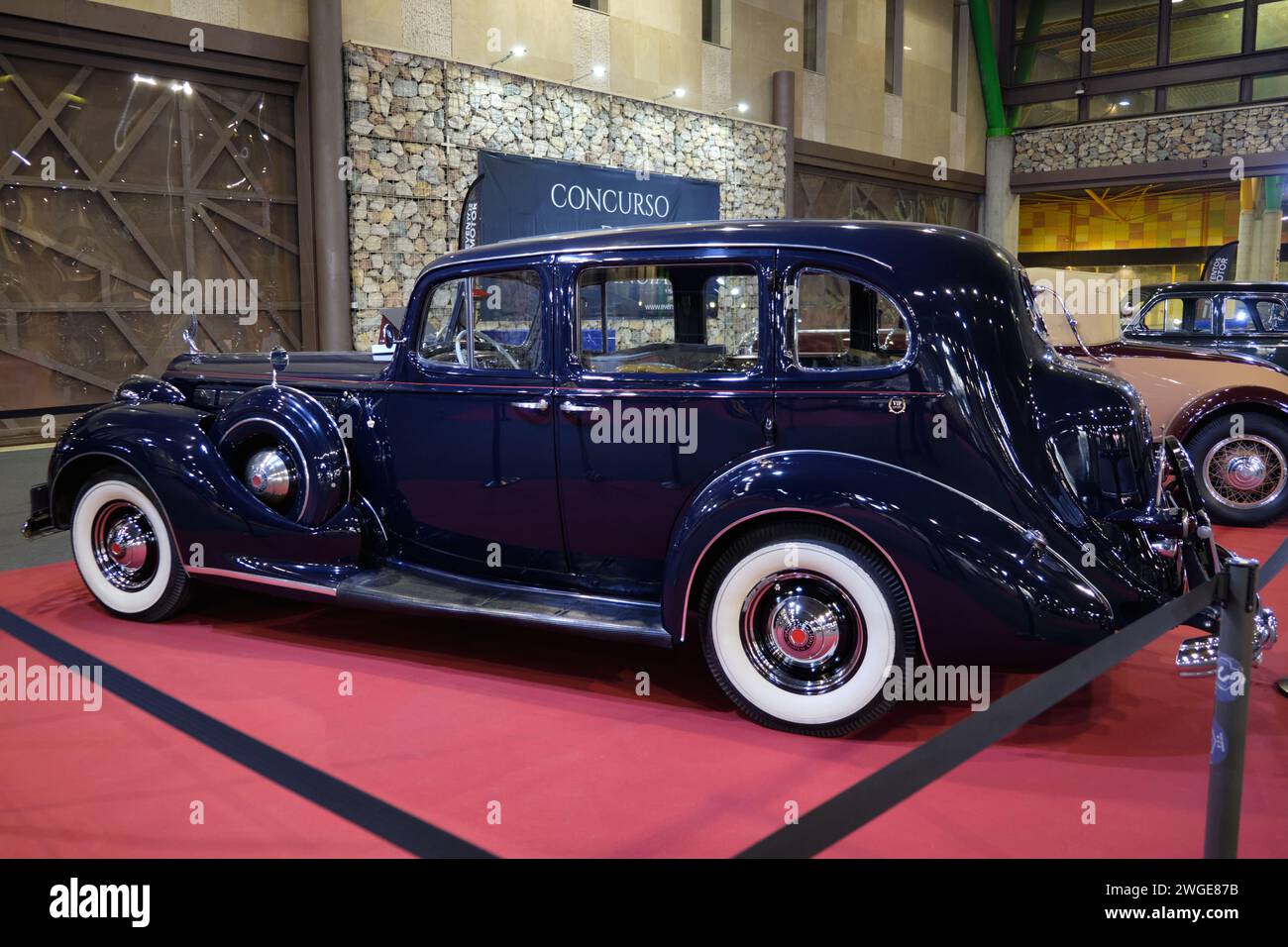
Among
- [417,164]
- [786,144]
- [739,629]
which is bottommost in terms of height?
[739,629]

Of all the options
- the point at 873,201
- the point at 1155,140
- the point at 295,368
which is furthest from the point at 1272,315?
the point at 1155,140

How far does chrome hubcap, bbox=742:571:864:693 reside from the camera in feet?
10.3

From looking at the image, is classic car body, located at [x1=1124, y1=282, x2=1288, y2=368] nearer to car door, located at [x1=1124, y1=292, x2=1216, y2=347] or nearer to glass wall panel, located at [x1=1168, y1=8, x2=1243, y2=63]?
car door, located at [x1=1124, y1=292, x2=1216, y2=347]

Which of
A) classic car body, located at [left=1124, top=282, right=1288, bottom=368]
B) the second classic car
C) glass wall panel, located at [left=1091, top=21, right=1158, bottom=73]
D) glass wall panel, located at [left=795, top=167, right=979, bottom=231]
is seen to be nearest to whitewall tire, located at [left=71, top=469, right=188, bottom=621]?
the second classic car

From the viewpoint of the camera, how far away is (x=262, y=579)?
402 cm

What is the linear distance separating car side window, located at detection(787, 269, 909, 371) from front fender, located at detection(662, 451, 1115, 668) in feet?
1.36

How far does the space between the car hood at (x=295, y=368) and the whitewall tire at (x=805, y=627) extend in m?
1.90

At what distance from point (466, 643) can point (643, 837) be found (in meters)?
1.78

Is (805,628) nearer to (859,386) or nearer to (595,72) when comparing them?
(859,386)

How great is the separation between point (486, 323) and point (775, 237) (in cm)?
127

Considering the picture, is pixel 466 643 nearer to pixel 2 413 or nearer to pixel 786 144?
pixel 2 413

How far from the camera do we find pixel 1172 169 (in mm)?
17953
